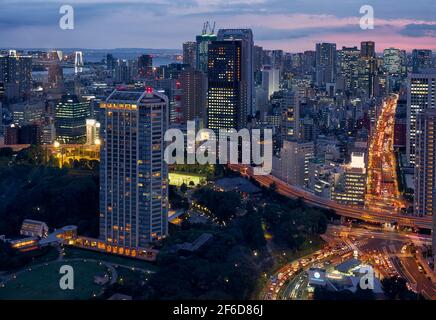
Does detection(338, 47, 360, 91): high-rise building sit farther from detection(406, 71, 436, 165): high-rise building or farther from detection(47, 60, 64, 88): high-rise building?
detection(47, 60, 64, 88): high-rise building

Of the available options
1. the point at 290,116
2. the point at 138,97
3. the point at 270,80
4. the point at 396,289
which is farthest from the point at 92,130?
the point at 396,289

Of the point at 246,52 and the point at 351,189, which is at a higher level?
the point at 246,52

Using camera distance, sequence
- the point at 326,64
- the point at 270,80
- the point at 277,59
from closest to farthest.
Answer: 1. the point at 270,80
2. the point at 326,64
3. the point at 277,59

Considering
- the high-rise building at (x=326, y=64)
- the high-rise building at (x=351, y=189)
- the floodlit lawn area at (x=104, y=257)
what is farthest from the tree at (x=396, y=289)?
the high-rise building at (x=326, y=64)

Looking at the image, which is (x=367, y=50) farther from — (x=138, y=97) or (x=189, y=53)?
(x=138, y=97)

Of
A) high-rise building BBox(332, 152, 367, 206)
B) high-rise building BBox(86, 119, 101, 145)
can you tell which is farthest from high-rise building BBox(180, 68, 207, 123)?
high-rise building BBox(332, 152, 367, 206)
